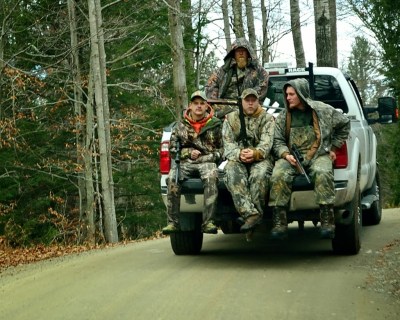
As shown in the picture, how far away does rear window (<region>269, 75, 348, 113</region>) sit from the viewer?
10505 mm

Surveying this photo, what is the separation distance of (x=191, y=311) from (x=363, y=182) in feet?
13.4

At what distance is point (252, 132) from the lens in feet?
29.5

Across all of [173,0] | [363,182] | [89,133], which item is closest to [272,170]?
[363,182]

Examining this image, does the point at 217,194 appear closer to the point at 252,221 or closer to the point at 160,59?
the point at 252,221

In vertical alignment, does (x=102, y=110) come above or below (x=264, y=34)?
below

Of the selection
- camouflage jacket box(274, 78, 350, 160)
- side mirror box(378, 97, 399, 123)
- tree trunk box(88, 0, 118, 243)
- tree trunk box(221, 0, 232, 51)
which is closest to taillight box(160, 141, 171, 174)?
camouflage jacket box(274, 78, 350, 160)

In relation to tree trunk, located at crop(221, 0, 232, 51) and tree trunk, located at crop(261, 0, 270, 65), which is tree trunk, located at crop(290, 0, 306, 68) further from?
tree trunk, located at crop(221, 0, 232, 51)

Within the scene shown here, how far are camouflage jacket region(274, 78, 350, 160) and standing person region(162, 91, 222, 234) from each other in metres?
0.73

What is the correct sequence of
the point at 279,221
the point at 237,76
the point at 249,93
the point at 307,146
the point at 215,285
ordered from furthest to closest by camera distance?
1. the point at 237,76
2. the point at 249,93
3. the point at 307,146
4. the point at 279,221
5. the point at 215,285

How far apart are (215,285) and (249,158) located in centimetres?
151

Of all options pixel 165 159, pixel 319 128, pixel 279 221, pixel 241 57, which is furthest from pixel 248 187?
pixel 241 57

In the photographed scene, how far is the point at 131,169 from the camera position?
28750mm

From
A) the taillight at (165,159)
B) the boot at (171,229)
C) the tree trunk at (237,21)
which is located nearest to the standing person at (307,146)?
the boot at (171,229)

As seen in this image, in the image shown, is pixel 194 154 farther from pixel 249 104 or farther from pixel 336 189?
pixel 336 189
